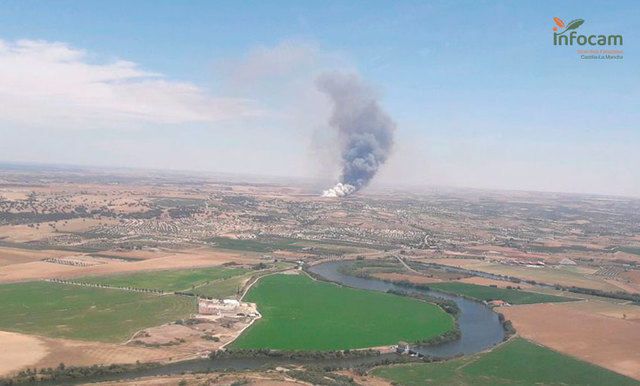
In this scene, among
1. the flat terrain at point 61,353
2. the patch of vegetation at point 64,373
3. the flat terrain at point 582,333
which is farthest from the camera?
the flat terrain at point 582,333

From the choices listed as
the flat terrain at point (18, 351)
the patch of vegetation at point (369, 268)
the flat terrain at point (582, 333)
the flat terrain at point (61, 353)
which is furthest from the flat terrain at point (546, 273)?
the flat terrain at point (18, 351)

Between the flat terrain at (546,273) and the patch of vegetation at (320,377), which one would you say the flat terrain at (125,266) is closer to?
the flat terrain at (546,273)

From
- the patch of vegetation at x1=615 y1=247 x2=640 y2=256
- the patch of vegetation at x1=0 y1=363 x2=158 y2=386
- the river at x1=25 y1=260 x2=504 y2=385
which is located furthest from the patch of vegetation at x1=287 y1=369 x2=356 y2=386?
the patch of vegetation at x1=615 y1=247 x2=640 y2=256

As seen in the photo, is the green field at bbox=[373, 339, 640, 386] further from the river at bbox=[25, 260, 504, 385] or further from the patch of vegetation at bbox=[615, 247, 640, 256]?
the patch of vegetation at bbox=[615, 247, 640, 256]

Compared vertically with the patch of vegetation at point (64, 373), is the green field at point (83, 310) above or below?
above

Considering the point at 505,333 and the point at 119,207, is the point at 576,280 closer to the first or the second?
the point at 505,333

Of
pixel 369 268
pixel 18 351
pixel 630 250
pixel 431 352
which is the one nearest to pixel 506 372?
pixel 431 352

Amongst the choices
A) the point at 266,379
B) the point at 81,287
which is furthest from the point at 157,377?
the point at 81,287
